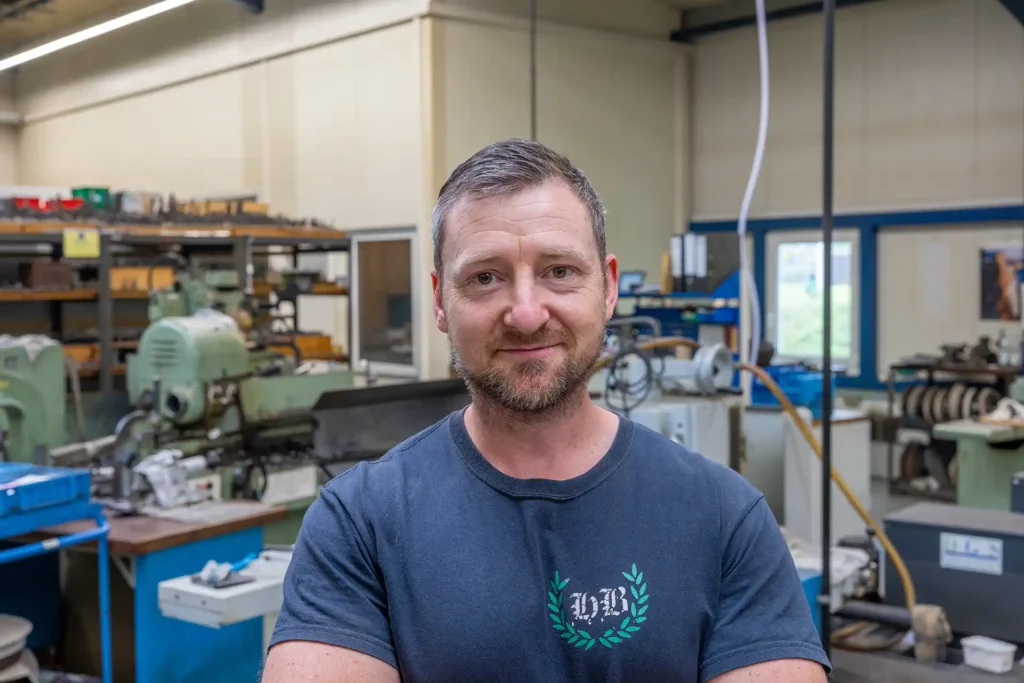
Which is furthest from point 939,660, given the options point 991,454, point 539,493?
point 991,454

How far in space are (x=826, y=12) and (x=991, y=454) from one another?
2.70 metres

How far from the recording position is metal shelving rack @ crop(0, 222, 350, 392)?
4.92m

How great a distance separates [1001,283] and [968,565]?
4.41 meters

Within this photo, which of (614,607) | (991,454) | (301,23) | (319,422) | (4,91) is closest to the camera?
(614,607)

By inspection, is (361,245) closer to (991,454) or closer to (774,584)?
(991,454)

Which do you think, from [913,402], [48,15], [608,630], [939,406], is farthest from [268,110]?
[608,630]

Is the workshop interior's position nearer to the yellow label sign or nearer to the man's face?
the yellow label sign

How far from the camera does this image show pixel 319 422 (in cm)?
325

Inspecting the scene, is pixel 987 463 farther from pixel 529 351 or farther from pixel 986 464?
pixel 529 351

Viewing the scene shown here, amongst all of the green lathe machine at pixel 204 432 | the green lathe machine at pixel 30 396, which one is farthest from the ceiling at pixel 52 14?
the green lathe machine at pixel 30 396

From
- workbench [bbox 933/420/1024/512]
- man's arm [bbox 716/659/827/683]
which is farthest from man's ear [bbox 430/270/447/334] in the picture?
workbench [bbox 933/420/1024/512]

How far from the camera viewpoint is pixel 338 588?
0.97 metres

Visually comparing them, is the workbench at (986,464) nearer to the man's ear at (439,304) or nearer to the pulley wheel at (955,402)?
the pulley wheel at (955,402)

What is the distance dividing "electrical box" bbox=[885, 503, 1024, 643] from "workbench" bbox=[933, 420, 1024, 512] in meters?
1.72
